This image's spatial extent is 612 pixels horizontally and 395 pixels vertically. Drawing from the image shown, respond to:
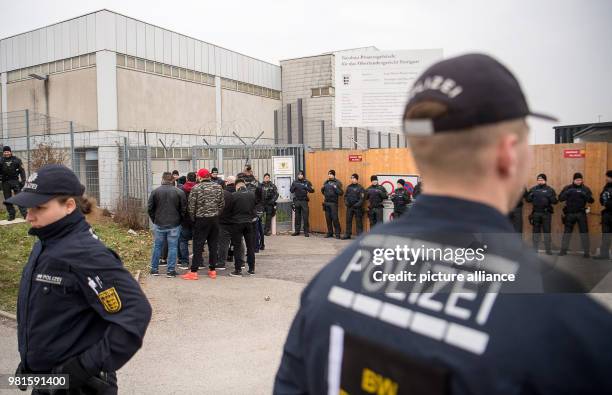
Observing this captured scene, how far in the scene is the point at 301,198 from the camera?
1448cm

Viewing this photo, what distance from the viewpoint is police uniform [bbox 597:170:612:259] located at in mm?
10320

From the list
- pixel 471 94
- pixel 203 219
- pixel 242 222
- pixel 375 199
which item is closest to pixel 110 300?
pixel 471 94

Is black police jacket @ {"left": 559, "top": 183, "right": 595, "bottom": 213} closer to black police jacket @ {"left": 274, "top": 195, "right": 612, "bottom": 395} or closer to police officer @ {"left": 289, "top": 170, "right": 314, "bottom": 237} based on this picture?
police officer @ {"left": 289, "top": 170, "right": 314, "bottom": 237}

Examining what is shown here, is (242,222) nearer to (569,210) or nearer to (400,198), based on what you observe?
(400,198)

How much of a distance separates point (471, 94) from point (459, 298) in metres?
0.48

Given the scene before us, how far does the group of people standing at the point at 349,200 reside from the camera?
42.3 ft

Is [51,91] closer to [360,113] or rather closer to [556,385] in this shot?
[360,113]

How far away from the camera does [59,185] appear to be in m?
2.73

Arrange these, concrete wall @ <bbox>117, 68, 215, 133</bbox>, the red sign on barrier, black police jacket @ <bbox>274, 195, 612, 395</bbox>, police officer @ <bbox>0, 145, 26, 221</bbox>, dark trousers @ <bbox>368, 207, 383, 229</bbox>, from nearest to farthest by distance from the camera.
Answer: black police jacket @ <bbox>274, 195, 612, 395</bbox> < the red sign on barrier < police officer @ <bbox>0, 145, 26, 221</bbox> < dark trousers @ <bbox>368, 207, 383, 229</bbox> < concrete wall @ <bbox>117, 68, 215, 133</bbox>

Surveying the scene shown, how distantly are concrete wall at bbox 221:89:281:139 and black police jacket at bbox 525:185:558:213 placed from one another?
19058 mm

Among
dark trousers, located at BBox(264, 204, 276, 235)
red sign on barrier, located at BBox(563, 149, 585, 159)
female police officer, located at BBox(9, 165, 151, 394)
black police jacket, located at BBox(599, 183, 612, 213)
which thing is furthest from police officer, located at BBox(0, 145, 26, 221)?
black police jacket, located at BBox(599, 183, 612, 213)

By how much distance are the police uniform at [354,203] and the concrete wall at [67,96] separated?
505 inches

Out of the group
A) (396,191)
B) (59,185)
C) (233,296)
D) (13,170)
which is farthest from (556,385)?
(13,170)

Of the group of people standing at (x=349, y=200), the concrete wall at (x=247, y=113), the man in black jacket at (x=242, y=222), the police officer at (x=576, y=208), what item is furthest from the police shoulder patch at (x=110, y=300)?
the concrete wall at (x=247, y=113)
